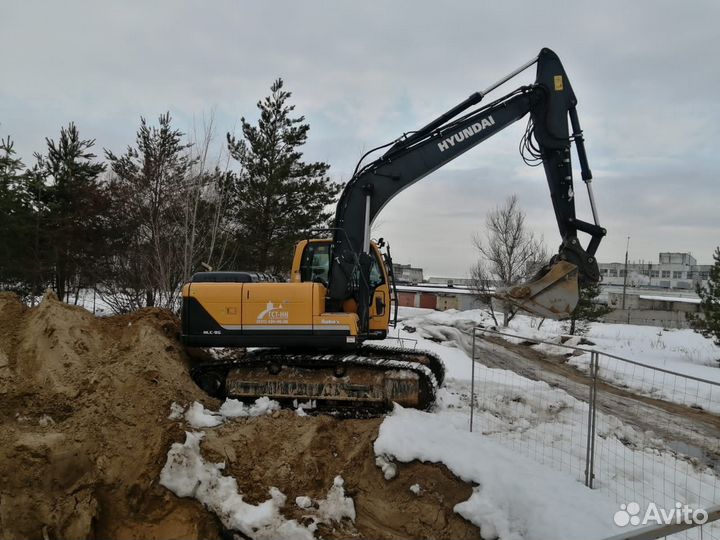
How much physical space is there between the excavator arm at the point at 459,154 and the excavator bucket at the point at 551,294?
0.24 metres

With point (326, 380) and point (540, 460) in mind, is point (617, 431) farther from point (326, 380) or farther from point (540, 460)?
point (326, 380)

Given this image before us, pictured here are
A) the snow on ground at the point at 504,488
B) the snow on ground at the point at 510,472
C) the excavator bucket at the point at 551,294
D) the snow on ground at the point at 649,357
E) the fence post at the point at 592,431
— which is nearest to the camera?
the snow on ground at the point at 504,488

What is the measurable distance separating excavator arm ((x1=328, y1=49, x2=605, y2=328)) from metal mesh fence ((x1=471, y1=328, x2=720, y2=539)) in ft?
6.45

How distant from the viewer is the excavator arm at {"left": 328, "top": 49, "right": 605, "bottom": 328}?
7293mm

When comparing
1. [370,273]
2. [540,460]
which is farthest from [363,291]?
[540,460]

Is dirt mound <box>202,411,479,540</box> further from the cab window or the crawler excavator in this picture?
the cab window

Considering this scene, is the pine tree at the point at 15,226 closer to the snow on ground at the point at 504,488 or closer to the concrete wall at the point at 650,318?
the snow on ground at the point at 504,488

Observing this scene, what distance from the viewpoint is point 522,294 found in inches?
272

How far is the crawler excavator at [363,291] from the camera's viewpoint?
6.79 m

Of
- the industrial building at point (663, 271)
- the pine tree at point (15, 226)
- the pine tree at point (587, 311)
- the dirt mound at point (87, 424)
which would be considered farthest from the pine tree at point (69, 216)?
the industrial building at point (663, 271)

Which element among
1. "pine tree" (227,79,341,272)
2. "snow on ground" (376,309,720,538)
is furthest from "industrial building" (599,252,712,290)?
"snow on ground" (376,309,720,538)

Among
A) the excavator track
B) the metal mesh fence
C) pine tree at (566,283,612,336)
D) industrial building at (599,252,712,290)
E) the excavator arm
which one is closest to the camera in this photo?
the metal mesh fence

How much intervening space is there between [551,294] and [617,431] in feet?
7.58

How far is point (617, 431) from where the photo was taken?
7168mm
